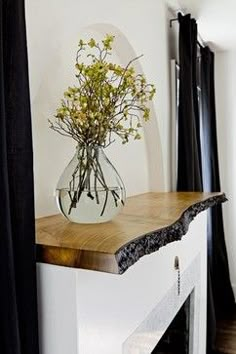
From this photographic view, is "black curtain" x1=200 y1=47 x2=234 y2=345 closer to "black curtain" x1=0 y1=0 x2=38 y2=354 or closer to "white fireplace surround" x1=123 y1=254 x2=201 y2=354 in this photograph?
"white fireplace surround" x1=123 y1=254 x2=201 y2=354

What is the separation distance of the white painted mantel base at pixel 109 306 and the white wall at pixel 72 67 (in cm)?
35

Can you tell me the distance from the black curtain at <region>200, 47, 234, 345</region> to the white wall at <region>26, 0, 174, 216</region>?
0.99 meters

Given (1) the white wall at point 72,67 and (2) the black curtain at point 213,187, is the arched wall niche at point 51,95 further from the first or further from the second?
(2) the black curtain at point 213,187

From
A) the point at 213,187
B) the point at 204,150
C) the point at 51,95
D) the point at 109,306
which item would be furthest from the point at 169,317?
the point at 204,150

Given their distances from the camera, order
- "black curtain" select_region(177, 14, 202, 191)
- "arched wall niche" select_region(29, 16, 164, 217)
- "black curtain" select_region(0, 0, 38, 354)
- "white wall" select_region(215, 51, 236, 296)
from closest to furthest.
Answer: "black curtain" select_region(0, 0, 38, 354), "arched wall niche" select_region(29, 16, 164, 217), "black curtain" select_region(177, 14, 202, 191), "white wall" select_region(215, 51, 236, 296)

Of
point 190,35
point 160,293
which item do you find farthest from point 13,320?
point 190,35

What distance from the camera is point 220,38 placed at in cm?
321

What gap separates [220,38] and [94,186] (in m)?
2.60

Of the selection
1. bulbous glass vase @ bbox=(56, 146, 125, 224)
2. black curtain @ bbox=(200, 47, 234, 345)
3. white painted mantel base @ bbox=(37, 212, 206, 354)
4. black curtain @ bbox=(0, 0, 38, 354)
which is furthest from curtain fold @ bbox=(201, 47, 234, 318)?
black curtain @ bbox=(0, 0, 38, 354)

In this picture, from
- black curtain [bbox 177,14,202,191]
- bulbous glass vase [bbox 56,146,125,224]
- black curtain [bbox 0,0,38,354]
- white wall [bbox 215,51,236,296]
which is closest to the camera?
black curtain [bbox 0,0,38,354]

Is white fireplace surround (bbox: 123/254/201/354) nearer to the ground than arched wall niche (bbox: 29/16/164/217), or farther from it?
nearer to the ground

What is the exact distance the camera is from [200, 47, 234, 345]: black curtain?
3.23m

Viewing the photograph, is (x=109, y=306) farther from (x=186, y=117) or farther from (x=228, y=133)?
(x=228, y=133)

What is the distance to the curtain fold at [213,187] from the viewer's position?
3234 millimetres
